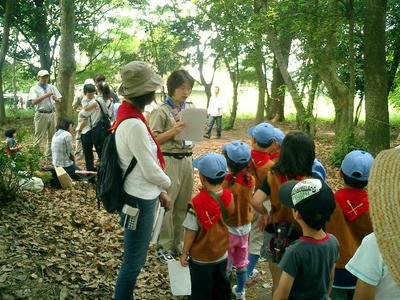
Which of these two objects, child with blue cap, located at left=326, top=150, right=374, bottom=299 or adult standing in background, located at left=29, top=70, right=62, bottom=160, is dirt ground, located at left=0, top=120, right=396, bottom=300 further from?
adult standing in background, located at left=29, top=70, right=62, bottom=160

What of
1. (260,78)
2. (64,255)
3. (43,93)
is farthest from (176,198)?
(260,78)

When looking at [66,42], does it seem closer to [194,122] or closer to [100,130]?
[100,130]

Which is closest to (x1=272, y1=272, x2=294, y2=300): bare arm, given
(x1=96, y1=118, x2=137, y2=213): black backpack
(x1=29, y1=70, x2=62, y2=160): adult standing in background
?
(x1=96, y1=118, x2=137, y2=213): black backpack

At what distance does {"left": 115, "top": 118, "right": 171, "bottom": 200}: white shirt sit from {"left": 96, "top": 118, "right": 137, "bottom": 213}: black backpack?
0.11 ft

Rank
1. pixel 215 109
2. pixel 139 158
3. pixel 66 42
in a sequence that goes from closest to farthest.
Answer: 1. pixel 139 158
2. pixel 66 42
3. pixel 215 109

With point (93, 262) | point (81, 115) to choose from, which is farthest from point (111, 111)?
point (93, 262)

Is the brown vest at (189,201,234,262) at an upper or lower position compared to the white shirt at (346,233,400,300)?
lower

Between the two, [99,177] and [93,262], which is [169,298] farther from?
[99,177]

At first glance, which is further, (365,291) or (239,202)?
(239,202)

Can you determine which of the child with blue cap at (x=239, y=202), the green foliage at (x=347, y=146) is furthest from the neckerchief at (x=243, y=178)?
the green foliage at (x=347, y=146)

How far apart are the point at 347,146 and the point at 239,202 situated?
5889mm

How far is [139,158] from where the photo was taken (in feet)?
8.87

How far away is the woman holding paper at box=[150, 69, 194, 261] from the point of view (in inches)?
159

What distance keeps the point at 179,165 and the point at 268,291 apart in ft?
5.33
